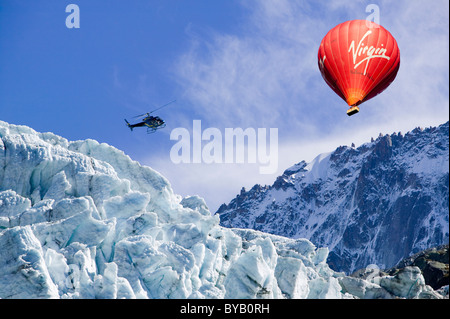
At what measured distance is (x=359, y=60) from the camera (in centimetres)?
5700

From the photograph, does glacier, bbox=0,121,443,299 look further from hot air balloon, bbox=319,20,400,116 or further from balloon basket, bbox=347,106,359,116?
hot air balloon, bbox=319,20,400,116

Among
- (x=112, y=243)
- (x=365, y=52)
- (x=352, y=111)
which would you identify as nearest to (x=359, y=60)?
(x=365, y=52)

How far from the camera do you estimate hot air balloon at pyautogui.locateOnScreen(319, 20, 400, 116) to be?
5700 centimetres

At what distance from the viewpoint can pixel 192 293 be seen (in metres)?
48.6

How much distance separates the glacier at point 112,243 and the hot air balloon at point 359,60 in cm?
1588

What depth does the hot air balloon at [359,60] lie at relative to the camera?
2244 inches

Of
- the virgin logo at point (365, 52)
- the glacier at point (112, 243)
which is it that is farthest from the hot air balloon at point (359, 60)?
the glacier at point (112, 243)

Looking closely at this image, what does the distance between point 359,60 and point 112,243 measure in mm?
26207

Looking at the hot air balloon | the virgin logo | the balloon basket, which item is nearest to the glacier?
the balloon basket

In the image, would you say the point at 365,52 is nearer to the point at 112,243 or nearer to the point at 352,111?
the point at 352,111

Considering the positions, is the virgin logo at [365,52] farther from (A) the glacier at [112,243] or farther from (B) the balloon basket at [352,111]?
(A) the glacier at [112,243]

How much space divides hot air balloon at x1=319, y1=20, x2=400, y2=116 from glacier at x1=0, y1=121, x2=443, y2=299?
52.1ft

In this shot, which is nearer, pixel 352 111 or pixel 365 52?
pixel 352 111
